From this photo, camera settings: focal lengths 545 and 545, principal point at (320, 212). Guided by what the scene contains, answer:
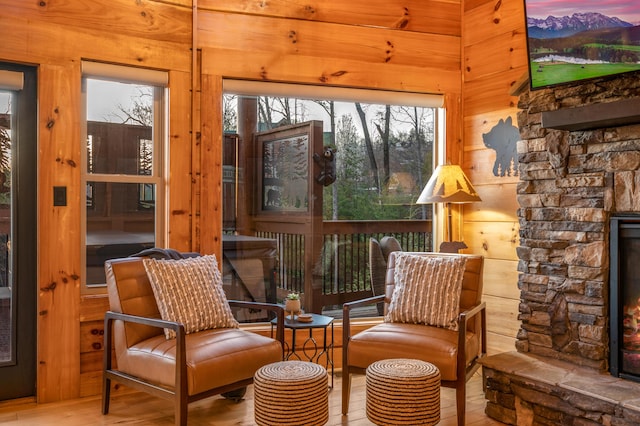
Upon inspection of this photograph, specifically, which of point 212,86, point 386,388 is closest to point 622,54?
point 386,388

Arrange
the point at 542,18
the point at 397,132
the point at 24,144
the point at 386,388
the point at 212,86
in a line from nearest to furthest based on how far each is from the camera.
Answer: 1. the point at 386,388
2. the point at 542,18
3. the point at 24,144
4. the point at 212,86
5. the point at 397,132

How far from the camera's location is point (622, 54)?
2.74 m

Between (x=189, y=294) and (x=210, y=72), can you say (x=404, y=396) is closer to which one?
(x=189, y=294)

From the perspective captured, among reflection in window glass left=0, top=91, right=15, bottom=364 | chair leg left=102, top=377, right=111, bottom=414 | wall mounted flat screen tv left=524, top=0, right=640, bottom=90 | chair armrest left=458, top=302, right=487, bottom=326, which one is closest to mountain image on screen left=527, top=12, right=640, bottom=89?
wall mounted flat screen tv left=524, top=0, right=640, bottom=90

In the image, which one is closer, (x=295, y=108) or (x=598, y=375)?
(x=598, y=375)

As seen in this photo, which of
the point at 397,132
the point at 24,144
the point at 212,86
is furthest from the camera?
the point at 397,132

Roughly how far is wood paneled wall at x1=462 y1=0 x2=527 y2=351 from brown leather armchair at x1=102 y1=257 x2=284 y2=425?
5.58 ft

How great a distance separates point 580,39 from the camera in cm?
288

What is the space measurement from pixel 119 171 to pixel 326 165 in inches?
57.8

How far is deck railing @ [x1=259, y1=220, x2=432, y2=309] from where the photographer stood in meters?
4.06

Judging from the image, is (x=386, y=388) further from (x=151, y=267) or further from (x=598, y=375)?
(x=151, y=267)

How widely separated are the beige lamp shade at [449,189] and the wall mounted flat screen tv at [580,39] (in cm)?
85

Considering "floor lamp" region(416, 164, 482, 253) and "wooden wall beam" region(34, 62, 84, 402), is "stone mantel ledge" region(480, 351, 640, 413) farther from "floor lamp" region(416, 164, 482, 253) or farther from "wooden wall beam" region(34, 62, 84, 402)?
"wooden wall beam" region(34, 62, 84, 402)

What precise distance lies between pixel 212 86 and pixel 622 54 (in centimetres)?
243
